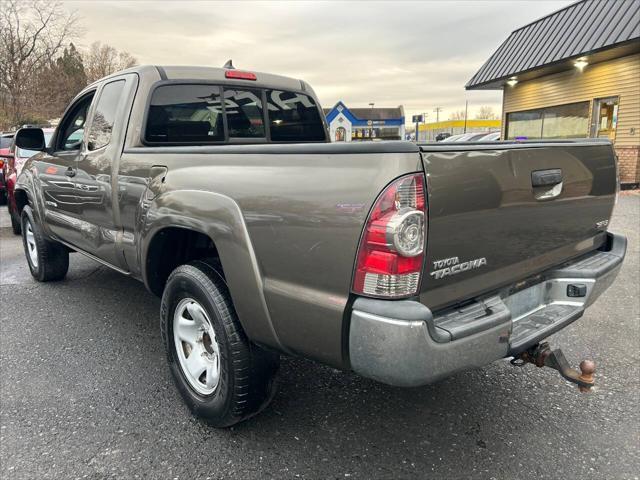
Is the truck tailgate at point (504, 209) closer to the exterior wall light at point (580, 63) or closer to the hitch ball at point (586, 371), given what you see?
the hitch ball at point (586, 371)

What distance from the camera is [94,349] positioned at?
365 cm

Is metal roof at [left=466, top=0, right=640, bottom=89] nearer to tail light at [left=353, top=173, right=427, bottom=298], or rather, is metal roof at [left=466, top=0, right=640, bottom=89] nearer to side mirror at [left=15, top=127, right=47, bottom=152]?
side mirror at [left=15, top=127, right=47, bottom=152]

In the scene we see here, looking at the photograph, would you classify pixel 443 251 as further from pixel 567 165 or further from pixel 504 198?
pixel 567 165

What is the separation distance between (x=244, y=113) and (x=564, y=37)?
14488mm

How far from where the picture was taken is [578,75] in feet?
50.9

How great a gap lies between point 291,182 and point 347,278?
1.57ft

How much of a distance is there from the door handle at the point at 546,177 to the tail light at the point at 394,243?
2.47 feet

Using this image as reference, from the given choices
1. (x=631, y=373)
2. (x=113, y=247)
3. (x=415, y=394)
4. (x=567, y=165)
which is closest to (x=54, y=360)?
(x=113, y=247)

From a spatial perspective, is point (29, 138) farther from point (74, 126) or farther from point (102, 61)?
point (102, 61)

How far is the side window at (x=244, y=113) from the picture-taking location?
12.3 ft

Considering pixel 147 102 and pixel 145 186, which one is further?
pixel 147 102

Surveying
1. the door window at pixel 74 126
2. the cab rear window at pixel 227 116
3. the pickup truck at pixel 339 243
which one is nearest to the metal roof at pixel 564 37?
the cab rear window at pixel 227 116

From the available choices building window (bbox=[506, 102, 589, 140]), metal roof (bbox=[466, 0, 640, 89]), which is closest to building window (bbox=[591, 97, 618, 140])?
building window (bbox=[506, 102, 589, 140])

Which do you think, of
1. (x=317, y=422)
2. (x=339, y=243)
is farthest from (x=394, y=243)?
(x=317, y=422)
